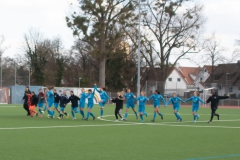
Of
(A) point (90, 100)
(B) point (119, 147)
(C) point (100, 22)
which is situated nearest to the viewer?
(B) point (119, 147)

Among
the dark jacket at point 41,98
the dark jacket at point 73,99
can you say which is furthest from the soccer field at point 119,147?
the dark jacket at point 41,98

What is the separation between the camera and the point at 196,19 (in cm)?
6600

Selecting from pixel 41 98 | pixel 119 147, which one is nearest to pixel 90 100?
pixel 41 98

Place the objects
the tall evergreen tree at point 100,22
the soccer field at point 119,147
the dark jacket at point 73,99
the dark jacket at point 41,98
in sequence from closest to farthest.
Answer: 1. the soccer field at point 119,147
2. the dark jacket at point 73,99
3. the dark jacket at point 41,98
4. the tall evergreen tree at point 100,22

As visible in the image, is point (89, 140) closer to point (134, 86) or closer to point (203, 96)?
point (203, 96)

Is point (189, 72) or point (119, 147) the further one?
point (189, 72)

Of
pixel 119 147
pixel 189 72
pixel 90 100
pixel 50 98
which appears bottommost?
pixel 119 147

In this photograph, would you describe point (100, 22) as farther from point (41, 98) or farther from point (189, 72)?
point (189, 72)

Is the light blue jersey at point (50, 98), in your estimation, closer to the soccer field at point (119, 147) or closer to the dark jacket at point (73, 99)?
the dark jacket at point (73, 99)

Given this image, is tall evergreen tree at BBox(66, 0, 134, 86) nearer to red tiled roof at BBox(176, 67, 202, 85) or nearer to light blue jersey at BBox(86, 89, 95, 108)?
light blue jersey at BBox(86, 89, 95, 108)

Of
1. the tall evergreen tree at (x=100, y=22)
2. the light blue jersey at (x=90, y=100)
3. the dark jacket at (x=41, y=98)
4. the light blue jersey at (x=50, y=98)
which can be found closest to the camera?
the light blue jersey at (x=90, y=100)

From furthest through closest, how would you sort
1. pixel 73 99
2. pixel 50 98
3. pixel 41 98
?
pixel 41 98
pixel 50 98
pixel 73 99

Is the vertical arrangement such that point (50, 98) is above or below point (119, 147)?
above

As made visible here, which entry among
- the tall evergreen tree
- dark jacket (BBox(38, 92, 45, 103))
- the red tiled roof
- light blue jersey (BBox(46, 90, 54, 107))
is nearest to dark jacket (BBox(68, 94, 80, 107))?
light blue jersey (BBox(46, 90, 54, 107))
